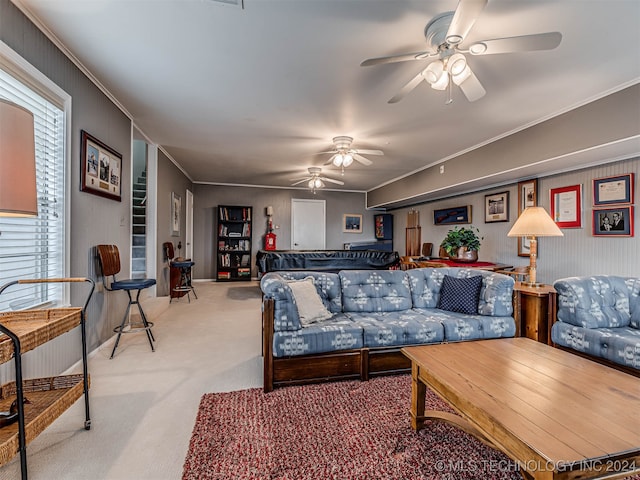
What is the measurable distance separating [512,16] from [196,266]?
736cm

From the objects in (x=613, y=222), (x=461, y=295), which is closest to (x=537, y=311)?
(x=461, y=295)

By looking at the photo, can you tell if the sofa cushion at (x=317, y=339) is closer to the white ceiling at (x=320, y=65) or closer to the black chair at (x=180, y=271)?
the white ceiling at (x=320, y=65)

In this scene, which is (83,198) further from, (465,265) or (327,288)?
(465,265)

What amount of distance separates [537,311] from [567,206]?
2027mm

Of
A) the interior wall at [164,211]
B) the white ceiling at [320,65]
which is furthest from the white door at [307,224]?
the white ceiling at [320,65]

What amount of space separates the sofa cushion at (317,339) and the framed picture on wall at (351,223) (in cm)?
641

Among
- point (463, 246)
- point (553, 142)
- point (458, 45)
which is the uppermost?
point (458, 45)

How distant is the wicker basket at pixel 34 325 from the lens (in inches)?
45.5

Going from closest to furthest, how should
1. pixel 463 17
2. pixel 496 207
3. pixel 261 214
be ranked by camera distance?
pixel 463 17
pixel 496 207
pixel 261 214

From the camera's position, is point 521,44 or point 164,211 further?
point 164,211

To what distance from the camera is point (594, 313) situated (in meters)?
2.46

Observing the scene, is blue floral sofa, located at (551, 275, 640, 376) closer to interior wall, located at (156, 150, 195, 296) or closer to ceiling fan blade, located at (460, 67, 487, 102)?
ceiling fan blade, located at (460, 67, 487, 102)

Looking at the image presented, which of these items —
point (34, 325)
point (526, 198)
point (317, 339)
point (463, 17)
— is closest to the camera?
point (34, 325)

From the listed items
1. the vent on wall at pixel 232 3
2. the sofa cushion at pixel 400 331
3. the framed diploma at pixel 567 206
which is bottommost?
the sofa cushion at pixel 400 331
